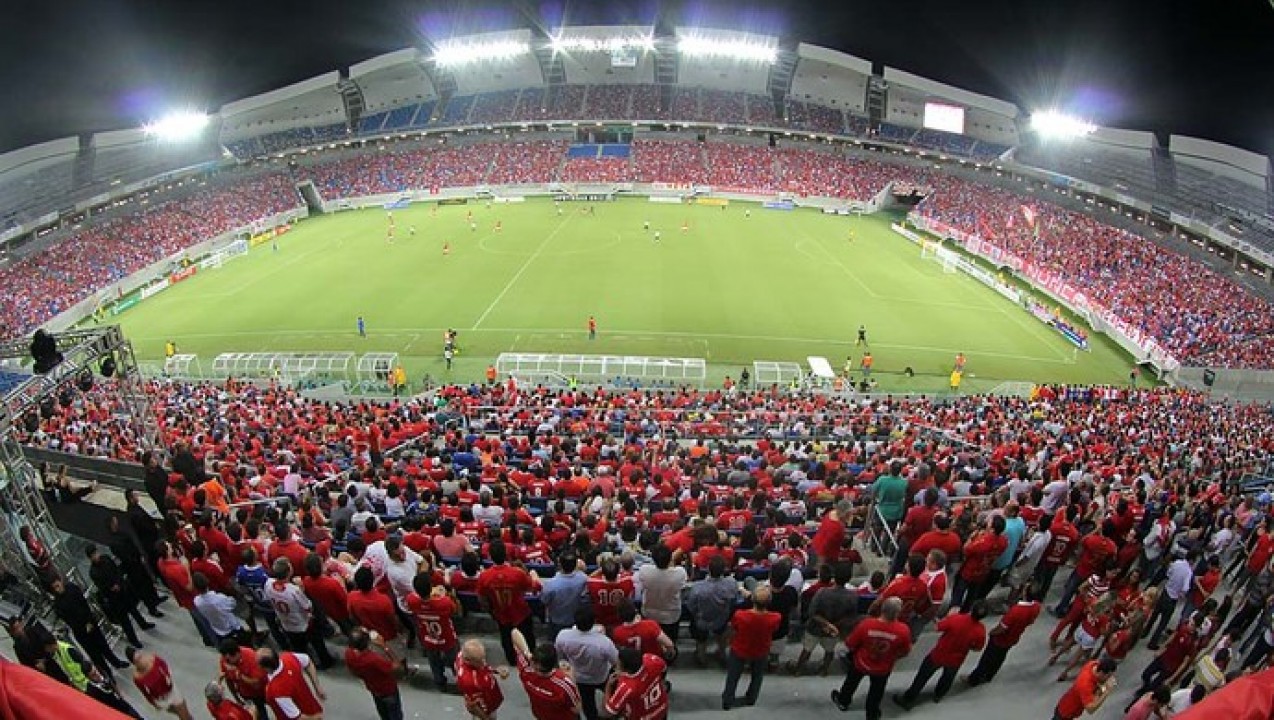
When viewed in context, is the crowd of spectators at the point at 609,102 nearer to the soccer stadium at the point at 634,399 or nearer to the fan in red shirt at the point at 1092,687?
the soccer stadium at the point at 634,399

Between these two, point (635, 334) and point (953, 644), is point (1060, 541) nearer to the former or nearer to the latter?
point (953, 644)

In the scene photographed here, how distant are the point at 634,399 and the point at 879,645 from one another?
53.8 feet

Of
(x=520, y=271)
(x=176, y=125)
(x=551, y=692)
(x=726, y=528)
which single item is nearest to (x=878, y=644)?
(x=551, y=692)

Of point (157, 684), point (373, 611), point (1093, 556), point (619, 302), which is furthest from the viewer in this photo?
point (619, 302)

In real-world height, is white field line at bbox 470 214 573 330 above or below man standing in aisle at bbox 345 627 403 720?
above

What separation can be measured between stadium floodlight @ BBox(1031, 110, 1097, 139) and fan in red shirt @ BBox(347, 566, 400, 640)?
181ft

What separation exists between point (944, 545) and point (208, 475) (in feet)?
39.1

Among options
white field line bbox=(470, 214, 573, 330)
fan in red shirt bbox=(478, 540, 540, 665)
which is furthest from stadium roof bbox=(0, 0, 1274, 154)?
fan in red shirt bbox=(478, 540, 540, 665)

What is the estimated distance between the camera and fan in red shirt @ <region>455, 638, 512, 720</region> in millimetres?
5762

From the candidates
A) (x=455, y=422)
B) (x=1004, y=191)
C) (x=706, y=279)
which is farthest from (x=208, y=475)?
(x=1004, y=191)

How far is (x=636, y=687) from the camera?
564 cm

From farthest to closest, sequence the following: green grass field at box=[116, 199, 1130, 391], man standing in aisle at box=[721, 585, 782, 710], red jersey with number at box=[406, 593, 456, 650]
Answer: green grass field at box=[116, 199, 1130, 391], red jersey with number at box=[406, 593, 456, 650], man standing in aisle at box=[721, 585, 782, 710]

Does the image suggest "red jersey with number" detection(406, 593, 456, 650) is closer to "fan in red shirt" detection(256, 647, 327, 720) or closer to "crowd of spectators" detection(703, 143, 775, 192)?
"fan in red shirt" detection(256, 647, 327, 720)

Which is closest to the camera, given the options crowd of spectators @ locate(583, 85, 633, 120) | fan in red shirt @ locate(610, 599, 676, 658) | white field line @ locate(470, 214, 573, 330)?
fan in red shirt @ locate(610, 599, 676, 658)
